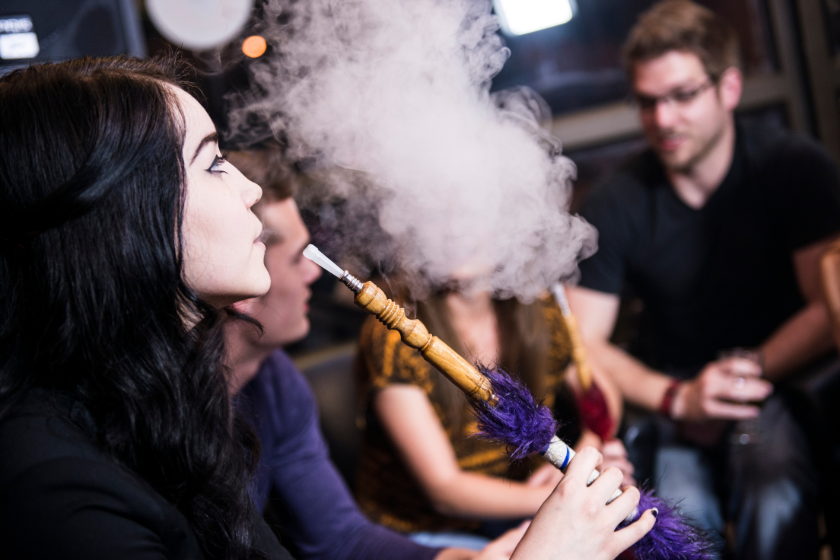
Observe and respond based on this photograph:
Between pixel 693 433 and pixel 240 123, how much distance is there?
1753 millimetres

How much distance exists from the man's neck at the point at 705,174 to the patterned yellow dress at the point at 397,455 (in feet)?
3.38

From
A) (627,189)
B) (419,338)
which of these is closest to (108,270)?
(419,338)

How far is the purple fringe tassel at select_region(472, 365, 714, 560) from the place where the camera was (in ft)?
3.02

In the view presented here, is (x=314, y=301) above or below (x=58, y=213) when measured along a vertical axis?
below

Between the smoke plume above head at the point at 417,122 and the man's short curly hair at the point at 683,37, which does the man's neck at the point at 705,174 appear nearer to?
the man's short curly hair at the point at 683,37

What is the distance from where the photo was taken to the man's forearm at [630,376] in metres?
2.18

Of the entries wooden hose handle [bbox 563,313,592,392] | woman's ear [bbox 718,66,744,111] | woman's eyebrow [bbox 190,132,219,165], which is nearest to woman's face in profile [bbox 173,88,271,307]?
woman's eyebrow [bbox 190,132,219,165]

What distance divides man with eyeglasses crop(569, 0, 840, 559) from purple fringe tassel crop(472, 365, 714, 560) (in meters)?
1.11

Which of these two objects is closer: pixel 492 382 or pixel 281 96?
pixel 492 382

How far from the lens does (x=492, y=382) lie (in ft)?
3.12

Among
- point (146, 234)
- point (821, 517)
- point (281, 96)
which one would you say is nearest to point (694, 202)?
point (821, 517)

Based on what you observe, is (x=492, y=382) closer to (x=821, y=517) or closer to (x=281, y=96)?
(x=281, y=96)

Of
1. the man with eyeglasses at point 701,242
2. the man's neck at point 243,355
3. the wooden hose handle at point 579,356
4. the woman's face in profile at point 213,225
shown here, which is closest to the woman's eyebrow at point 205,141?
the woman's face in profile at point 213,225

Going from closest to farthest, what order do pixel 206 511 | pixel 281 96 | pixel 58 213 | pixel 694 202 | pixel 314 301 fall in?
pixel 58 213, pixel 206 511, pixel 281 96, pixel 694 202, pixel 314 301
